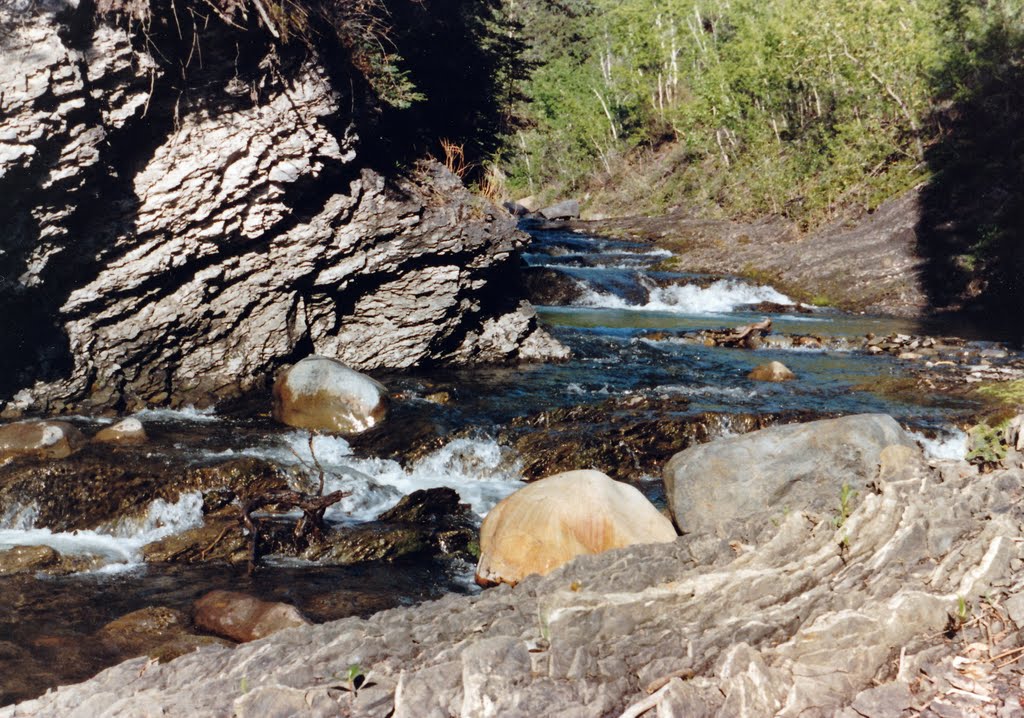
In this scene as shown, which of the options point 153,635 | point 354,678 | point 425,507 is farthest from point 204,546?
point 354,678

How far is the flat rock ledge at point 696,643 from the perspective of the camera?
2.39 metres

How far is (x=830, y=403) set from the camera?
10.4m

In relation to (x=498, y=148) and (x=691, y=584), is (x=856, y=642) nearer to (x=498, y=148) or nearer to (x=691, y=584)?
(x=691, y=584)

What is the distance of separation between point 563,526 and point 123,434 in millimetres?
5043

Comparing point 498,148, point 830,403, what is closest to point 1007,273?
point 830,403

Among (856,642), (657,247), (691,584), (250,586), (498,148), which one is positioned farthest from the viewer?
(657,247)

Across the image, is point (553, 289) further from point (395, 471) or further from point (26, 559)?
point (26, 559)

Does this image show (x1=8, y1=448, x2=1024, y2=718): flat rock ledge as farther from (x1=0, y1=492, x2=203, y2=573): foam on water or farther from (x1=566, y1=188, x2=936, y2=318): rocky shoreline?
(x1=566, y1=188, x2=936, y2=318): rocky shoreline

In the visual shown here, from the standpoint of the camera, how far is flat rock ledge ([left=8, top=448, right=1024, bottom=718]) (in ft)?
7.84

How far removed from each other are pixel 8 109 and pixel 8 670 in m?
5.36

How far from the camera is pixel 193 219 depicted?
939 centimetres

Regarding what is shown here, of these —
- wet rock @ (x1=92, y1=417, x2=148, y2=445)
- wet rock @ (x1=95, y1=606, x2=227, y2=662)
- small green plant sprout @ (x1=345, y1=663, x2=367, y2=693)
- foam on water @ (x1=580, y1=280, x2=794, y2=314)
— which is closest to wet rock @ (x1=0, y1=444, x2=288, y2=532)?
wet rock @ (x1=92, y1=417, x2=148, y2=445)

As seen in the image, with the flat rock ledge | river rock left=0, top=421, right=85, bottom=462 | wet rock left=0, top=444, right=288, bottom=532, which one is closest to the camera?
the flat rock ledge

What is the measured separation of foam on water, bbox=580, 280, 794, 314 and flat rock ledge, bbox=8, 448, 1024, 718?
16007mm
